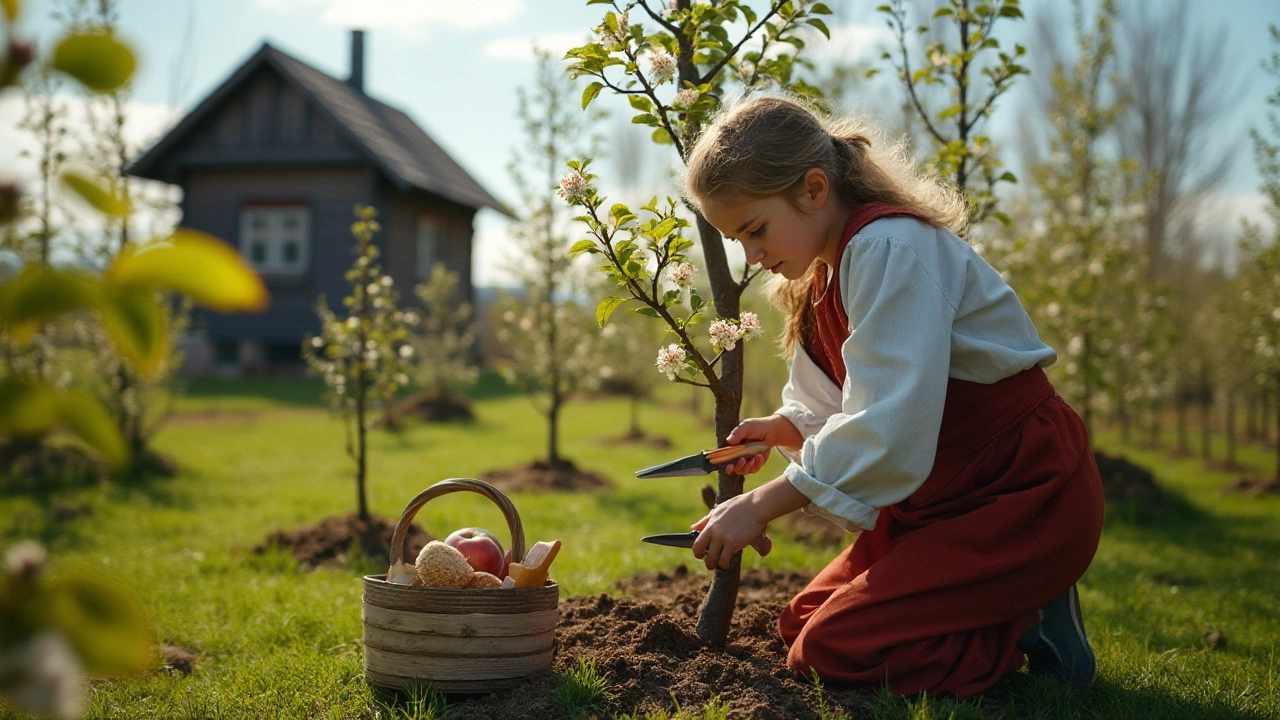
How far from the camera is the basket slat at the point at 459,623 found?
2.40 meters

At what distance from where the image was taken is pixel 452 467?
9.03m

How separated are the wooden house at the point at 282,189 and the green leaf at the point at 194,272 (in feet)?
55.0

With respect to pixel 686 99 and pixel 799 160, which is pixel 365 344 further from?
pixel 799 160

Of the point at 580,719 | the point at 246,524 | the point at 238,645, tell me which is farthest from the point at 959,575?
the point at 246,524

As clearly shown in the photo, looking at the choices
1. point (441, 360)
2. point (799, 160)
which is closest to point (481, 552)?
point (799, 160)

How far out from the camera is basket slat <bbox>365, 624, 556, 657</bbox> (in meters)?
2.41

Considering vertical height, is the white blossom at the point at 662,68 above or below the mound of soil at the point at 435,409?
above

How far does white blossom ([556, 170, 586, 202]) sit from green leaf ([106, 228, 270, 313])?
1687 mm

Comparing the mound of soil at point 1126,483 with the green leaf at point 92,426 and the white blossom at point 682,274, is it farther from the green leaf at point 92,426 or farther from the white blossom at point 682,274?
the green leaf at point 92,426

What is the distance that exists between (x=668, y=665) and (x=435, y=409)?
39.1 feet

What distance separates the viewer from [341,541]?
199 inches

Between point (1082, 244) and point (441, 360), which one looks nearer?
point (1082, 244)

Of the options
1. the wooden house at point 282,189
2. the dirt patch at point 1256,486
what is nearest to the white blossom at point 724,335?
the dirt patch at point 1256,486

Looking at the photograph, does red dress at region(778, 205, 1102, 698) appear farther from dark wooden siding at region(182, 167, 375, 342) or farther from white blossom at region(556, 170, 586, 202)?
dark wooden siding at region(182, 167, 375, 342)
